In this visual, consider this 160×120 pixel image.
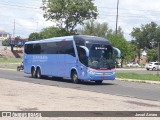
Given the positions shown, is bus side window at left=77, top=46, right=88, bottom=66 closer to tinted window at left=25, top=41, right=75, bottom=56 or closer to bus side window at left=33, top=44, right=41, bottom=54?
tinted window at left=25, top=41, right=75, bottom=56

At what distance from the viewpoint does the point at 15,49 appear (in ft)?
487

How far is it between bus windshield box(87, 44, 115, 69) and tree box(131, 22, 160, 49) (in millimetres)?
100153

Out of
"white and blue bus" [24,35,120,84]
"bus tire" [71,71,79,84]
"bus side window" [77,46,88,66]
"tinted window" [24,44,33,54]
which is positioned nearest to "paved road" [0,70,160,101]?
"bus tire" [71,71,79,84]

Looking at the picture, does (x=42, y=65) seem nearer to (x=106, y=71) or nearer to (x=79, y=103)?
(x=106, y=71)

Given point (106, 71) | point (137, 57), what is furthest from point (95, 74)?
point (137, 57)

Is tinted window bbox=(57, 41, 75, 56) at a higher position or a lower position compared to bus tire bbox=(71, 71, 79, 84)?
higher

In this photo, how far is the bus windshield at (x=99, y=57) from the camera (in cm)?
2772

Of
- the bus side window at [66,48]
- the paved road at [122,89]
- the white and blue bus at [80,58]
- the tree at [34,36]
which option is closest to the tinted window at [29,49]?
the white and blue bus at [80,58]

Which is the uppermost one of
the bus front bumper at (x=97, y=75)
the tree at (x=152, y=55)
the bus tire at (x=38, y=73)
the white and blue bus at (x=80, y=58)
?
the white and blue bus at (x=80, y=58)

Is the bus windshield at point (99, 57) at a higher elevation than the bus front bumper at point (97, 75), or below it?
higher

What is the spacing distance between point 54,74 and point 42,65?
2.35 m

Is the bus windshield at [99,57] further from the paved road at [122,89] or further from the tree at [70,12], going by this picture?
the tree at [70,12]

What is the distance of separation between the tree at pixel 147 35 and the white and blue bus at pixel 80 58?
96.1m

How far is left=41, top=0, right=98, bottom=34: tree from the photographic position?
236 feet
